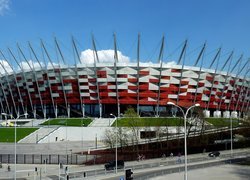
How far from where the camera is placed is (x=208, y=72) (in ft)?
381

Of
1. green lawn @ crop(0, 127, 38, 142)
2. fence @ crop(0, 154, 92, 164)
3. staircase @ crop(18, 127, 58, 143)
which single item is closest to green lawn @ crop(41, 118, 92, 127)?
staircase @ crop(18, 127, 58, 143)

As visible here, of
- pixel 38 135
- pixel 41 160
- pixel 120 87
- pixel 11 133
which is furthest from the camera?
pixel 120 87

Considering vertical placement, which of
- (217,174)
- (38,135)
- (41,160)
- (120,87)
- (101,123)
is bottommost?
(41,160)

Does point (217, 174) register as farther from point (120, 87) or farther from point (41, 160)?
point (120, 87)

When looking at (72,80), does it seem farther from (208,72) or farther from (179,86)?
(208,72)

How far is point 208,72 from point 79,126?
4698 cm

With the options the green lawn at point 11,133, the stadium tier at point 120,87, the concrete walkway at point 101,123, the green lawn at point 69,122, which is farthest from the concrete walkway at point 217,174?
the stadium tier at point 120,87

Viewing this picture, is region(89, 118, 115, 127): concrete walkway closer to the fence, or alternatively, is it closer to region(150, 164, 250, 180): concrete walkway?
the fence

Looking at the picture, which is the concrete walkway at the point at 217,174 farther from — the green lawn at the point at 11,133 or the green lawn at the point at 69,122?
the green lawn at the point at 69,122

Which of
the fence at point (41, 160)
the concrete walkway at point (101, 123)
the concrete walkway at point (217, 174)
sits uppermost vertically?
the concrete walkway at point (101, 123)

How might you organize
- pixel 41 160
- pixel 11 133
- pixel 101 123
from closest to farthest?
pixel 41 160
pixel 11 133
pixel 101 123

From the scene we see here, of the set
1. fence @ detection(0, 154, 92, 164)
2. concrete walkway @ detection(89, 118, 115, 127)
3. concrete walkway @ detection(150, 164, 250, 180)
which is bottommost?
fence @ detection(0, 154, 92, 164)

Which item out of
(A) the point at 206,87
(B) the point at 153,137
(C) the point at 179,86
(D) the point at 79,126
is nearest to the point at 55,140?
(D) the point at 79,126

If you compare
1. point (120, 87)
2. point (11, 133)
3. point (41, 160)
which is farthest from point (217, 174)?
point (120, 87)
